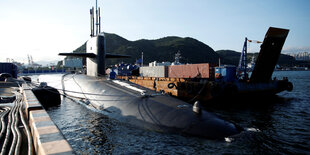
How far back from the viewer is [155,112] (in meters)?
10.9

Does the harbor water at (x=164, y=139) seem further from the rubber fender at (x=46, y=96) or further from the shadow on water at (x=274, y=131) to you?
the rubber fender at (x=46, y=96)

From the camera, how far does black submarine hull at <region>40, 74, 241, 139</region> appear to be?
952 cm

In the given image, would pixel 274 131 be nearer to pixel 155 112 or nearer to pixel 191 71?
pixel 155 112

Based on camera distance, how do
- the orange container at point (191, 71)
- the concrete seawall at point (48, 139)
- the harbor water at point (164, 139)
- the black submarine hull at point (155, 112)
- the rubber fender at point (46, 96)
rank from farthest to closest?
the orange container at point (191, 71)
the rubber fender at point (46, 96)
the black submarine hull at point (155, 112)
the harbor water at point (164, 139)
the concrete seawall at point (48, 139)

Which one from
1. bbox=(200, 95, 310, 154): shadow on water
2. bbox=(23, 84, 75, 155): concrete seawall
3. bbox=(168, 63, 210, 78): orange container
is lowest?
bbox=(200, 95, 310, 154): shadow on water

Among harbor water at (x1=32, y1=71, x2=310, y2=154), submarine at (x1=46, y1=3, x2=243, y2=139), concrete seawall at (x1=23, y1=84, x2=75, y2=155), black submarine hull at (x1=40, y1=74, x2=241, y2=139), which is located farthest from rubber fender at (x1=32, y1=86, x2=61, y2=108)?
concrete seawall at (x1=23, y1=84, x2=75, y2=155)

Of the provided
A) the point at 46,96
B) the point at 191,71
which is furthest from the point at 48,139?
the point at 191,71

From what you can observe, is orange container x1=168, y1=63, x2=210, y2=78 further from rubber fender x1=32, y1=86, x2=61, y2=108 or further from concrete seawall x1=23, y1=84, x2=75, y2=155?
concrete seawall x1=23, y1=84, x2=75, y2=155

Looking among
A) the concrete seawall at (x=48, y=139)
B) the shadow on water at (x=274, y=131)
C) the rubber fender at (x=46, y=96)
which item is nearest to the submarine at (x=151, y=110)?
the shadow on water at (x=274, y=131)

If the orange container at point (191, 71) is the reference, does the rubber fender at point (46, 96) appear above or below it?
below

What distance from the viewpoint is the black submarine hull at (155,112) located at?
31.2 feet

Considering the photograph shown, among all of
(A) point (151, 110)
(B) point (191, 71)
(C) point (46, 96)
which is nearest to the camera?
(A) point (151, 110)

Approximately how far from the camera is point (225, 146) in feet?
28.5

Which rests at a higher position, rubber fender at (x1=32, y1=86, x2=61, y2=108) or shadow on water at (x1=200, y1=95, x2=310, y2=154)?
rubber fender at (x1=32, y1=86, x2=61, y2=108)
